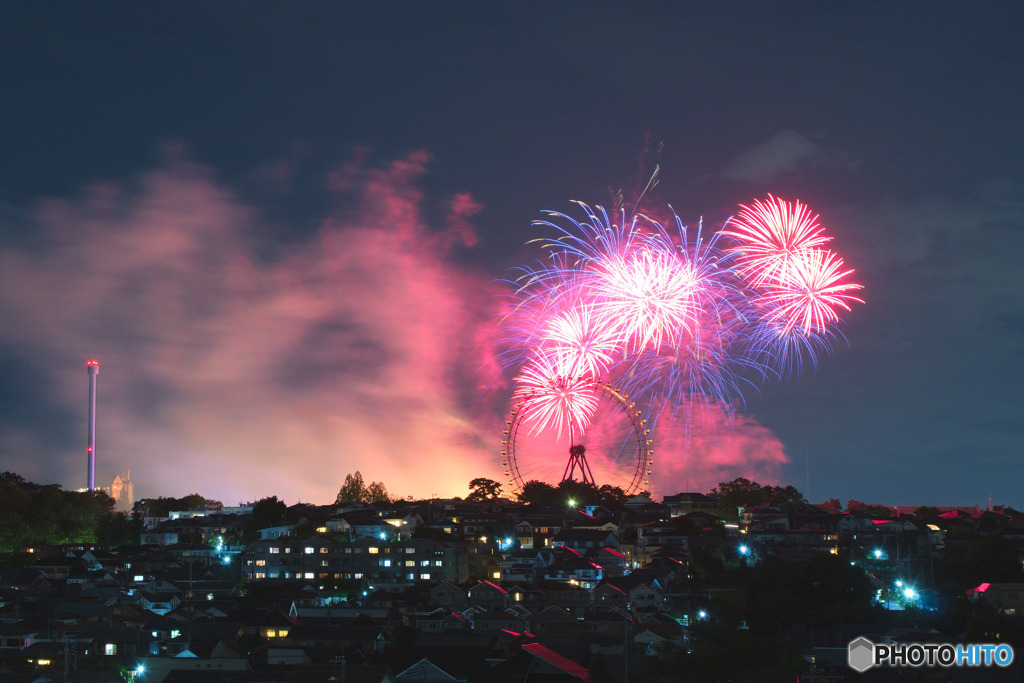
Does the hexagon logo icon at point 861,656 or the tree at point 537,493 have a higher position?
the tree at point 537,493

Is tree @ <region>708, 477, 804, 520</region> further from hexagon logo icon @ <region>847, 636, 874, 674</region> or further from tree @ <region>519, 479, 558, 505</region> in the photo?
hexagon logo icon @ <region>847, 636, 874, 674</region>

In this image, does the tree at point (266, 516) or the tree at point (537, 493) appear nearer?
the tree at point (266, 516)

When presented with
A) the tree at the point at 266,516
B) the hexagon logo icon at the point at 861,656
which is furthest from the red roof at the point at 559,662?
the tree at the point at 266,516

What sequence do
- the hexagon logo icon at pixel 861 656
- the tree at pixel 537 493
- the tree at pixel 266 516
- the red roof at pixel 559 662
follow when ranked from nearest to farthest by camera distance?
the hexagon logo icon at pixel 861 656 → the red roof at pixel 559 662 → the tree at pixel 266 516 → the tree at pixel 537 493

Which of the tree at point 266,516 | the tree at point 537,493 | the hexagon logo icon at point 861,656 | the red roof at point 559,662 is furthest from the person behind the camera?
the tree at point 537,493

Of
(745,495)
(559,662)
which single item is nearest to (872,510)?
(745,495)

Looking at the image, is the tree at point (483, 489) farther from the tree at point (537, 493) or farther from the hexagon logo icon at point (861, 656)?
the hexagon logo icon at point (861, 656)

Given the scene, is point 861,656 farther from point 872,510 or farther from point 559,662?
point 872,510

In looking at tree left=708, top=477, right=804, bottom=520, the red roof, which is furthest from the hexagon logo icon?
tree left=708, top=477, right=804, bottom=520

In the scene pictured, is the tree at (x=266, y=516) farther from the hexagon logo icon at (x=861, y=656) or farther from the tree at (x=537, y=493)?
the hexagon logo icon at (x=861, y=656)

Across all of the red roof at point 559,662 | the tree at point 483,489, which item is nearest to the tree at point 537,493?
the tree at point 483,489
